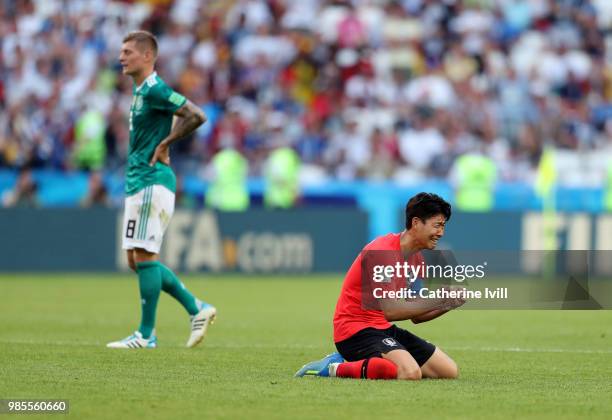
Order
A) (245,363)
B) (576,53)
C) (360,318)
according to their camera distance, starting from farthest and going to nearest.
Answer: (576,53), (245,363), (360,318)

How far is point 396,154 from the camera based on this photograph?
24000 millimetres

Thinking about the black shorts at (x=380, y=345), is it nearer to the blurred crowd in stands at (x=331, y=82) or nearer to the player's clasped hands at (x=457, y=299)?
the player's clasped hands at (x=457, y=299)

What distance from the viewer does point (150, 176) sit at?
11078mm

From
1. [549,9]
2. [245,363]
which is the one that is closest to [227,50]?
[549,9]

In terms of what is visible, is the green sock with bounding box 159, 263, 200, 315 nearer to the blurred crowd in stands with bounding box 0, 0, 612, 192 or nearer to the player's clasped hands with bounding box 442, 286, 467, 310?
the player's clasped hands with bounding box 442, 286, 467, 310

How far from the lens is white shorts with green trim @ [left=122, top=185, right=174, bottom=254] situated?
1104cm

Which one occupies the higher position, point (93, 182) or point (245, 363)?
point (93, 182)

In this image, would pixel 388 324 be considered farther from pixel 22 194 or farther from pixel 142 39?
pixel 22 194

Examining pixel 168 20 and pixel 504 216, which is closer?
pixel 504 216

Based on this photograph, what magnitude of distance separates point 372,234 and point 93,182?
4736 millimetres

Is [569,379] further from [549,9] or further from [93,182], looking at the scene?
[549,9]

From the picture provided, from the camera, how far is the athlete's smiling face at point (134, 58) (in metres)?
11.1

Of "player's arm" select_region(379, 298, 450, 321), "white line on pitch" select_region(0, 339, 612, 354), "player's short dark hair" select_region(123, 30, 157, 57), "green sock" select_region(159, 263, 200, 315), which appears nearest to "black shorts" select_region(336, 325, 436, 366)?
"player's arm" select_region(379, 298, 450, 321)

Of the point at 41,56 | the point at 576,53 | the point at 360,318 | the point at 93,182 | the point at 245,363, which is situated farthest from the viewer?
the point at 576,53
